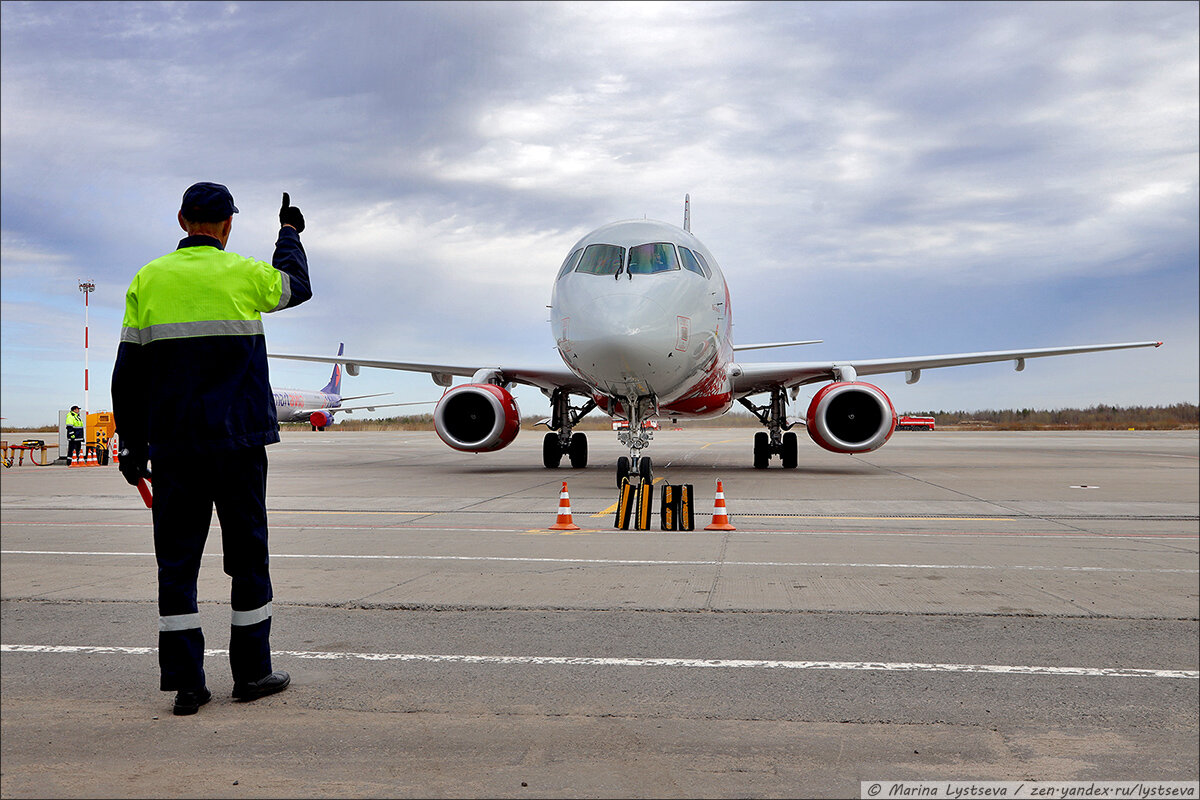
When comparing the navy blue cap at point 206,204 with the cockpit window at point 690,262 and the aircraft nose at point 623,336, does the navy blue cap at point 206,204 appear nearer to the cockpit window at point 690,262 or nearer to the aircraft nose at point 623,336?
the aircraft nose at point 623,336

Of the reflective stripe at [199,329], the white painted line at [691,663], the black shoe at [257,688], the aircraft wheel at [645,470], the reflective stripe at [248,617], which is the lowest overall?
the white painted line at [691,663]

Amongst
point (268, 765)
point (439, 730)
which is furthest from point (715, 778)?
point (268, 765)

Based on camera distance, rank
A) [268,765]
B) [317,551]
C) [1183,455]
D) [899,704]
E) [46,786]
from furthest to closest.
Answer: [1183,455] → [317,551] → [899,704] → [268,765] → [46,786]

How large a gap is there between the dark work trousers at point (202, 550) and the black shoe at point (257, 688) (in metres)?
0.02

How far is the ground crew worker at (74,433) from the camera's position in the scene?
16072mm

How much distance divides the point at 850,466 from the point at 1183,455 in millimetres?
10060

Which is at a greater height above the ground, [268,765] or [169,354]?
[169,354]

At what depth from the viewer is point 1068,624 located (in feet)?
16.8

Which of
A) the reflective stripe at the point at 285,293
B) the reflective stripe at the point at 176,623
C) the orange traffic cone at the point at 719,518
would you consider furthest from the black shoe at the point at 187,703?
the orange traffic cone at the point at 719,518

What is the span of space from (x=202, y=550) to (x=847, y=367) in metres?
16.2

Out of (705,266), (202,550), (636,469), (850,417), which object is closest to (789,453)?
(850,417)

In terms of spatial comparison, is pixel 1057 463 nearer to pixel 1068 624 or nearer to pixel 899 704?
pixel 1068 624

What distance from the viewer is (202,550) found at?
366 centimetres

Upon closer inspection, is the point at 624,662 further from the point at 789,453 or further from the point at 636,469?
the point at 789,453
